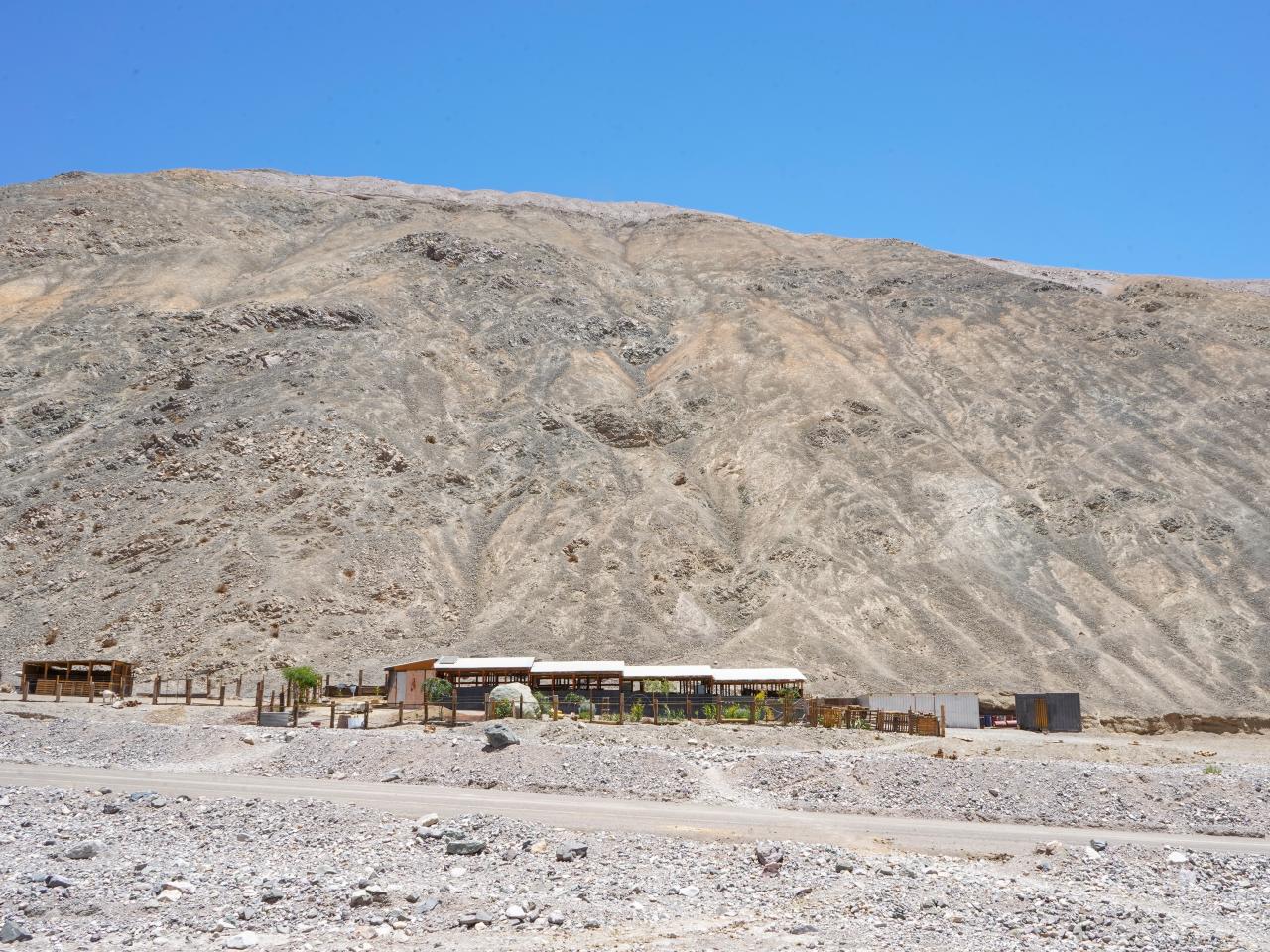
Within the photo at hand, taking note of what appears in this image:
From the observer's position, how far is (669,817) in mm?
22094

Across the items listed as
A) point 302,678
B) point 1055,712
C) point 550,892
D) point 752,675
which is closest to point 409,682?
point 302,678

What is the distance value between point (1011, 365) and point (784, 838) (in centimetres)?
6461

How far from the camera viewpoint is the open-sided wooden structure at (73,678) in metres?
43.5

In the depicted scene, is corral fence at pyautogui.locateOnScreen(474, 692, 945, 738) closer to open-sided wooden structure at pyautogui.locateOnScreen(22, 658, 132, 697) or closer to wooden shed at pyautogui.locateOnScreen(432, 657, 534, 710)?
wooden shed at pyautogui.locateOnScreen(432, 657, 534, 710)

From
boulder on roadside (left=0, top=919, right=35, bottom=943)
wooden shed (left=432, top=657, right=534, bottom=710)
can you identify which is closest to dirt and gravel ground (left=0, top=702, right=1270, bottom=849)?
wooden shed (left=432, top=657, right=534, bottom=710)

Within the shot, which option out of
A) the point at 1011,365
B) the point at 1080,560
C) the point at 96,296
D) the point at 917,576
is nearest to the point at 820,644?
the point at 917,576

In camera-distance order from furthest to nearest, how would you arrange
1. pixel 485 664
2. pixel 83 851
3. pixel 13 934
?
pixel 485 664 < pixel 83 851 < pixel 13 934

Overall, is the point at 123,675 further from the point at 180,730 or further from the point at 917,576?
the point at 917,576

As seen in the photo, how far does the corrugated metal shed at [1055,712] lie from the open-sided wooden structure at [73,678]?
122ft

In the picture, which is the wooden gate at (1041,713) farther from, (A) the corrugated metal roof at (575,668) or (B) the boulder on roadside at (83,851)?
(B) the boulder on roadside at (83,851)

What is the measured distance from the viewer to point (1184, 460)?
67.9 m

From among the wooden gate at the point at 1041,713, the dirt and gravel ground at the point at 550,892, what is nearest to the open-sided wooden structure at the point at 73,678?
the dirt and gravel ground at the point at 550,892

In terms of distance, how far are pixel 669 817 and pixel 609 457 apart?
45.6 meters

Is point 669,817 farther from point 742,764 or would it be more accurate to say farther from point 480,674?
point 480,674
